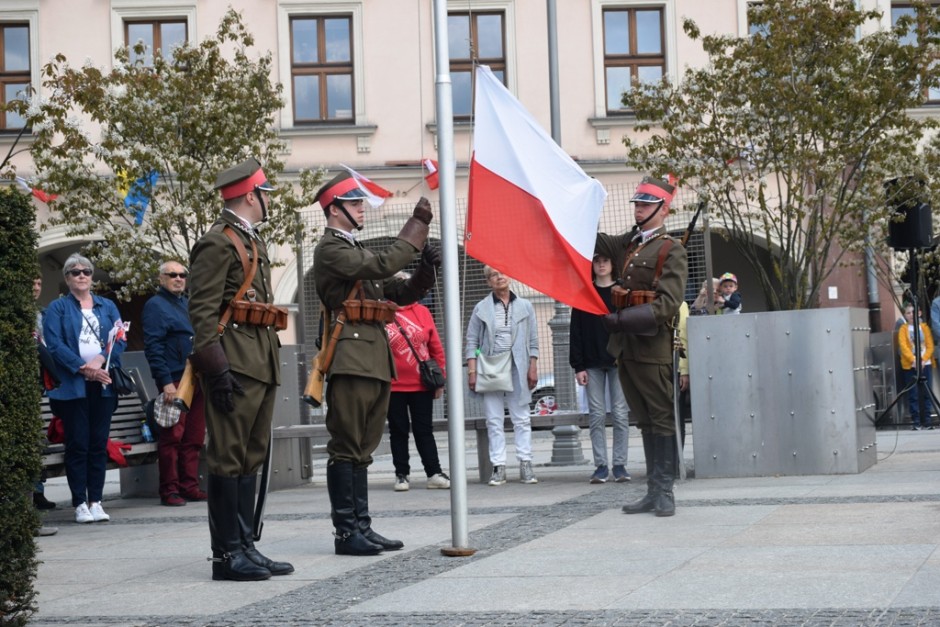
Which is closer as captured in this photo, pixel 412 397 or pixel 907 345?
pixel 412 397

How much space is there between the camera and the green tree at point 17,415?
5758 mm

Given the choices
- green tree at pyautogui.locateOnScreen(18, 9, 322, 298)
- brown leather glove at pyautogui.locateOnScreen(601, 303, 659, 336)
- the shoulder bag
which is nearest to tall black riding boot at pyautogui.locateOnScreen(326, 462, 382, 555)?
brown leather glove at pyautogui.locateOnScreen(601, 303, 659, 336)

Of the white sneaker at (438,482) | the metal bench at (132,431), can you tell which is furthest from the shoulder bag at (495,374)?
the metal bench at (132,431)

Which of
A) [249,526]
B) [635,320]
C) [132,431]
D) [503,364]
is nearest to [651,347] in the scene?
[635,320]

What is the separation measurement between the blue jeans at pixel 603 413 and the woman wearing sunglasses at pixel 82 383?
3788 mm

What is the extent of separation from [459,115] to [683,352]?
49.8ft

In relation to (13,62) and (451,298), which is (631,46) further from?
(451,298)

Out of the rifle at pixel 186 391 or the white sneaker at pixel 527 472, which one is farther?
the white sneaker at pixel 527 472

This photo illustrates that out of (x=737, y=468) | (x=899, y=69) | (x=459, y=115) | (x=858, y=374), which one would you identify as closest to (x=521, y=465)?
(x=737, y=468)

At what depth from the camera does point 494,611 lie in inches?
238

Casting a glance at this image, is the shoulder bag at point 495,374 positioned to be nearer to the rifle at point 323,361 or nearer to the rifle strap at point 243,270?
the rifle at point 323,361

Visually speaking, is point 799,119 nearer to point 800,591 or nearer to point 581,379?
point 581,379

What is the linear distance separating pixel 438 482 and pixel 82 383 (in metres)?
3.23

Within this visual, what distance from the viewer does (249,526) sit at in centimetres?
761
